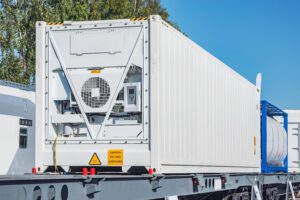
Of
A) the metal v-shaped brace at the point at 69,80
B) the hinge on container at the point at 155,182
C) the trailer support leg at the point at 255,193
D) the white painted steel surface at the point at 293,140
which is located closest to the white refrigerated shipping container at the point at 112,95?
the metal v-shaped brace at the point at 69,80

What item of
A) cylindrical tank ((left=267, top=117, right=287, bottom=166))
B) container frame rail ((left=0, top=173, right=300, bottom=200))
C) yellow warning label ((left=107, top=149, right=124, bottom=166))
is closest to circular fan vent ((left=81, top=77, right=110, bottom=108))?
yellow warning label ((left=107, top=149, right=124, bottom=166))

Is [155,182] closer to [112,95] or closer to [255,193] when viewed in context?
[112,95]

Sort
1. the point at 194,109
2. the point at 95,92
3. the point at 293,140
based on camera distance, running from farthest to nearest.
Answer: the point at 293,140
the point at 194,109
the point at 95,92

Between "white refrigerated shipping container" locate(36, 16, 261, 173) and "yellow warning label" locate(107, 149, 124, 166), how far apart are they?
14 millimetres

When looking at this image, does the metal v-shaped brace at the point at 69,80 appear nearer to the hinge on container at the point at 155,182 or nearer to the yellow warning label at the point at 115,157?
the yellow warning label at the point at 115,157

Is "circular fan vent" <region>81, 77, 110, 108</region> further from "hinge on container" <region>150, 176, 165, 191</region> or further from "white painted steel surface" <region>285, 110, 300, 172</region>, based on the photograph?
"white painted steel surface" <region>285, 110, 300, 172</region>

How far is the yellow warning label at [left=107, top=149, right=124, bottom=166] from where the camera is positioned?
29.4ft

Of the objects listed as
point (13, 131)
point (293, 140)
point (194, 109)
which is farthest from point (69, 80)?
point (293, 140)

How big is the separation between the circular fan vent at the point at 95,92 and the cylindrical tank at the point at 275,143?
9357 millimetres

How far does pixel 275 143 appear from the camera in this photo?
735 inches

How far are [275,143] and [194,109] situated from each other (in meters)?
8.65

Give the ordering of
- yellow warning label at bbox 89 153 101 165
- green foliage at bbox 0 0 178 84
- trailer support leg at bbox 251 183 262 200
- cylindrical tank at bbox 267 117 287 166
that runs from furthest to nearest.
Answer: green foliage at bbox 0 0 178 84, cylindrical tank at bbox 267 117 287 166, trailer support leg at bbox 251 183 262 200, yellow warning label at bbox 89 153 101 165

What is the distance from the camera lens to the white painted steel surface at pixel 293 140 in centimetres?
2148

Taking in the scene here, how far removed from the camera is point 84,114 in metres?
9.18
